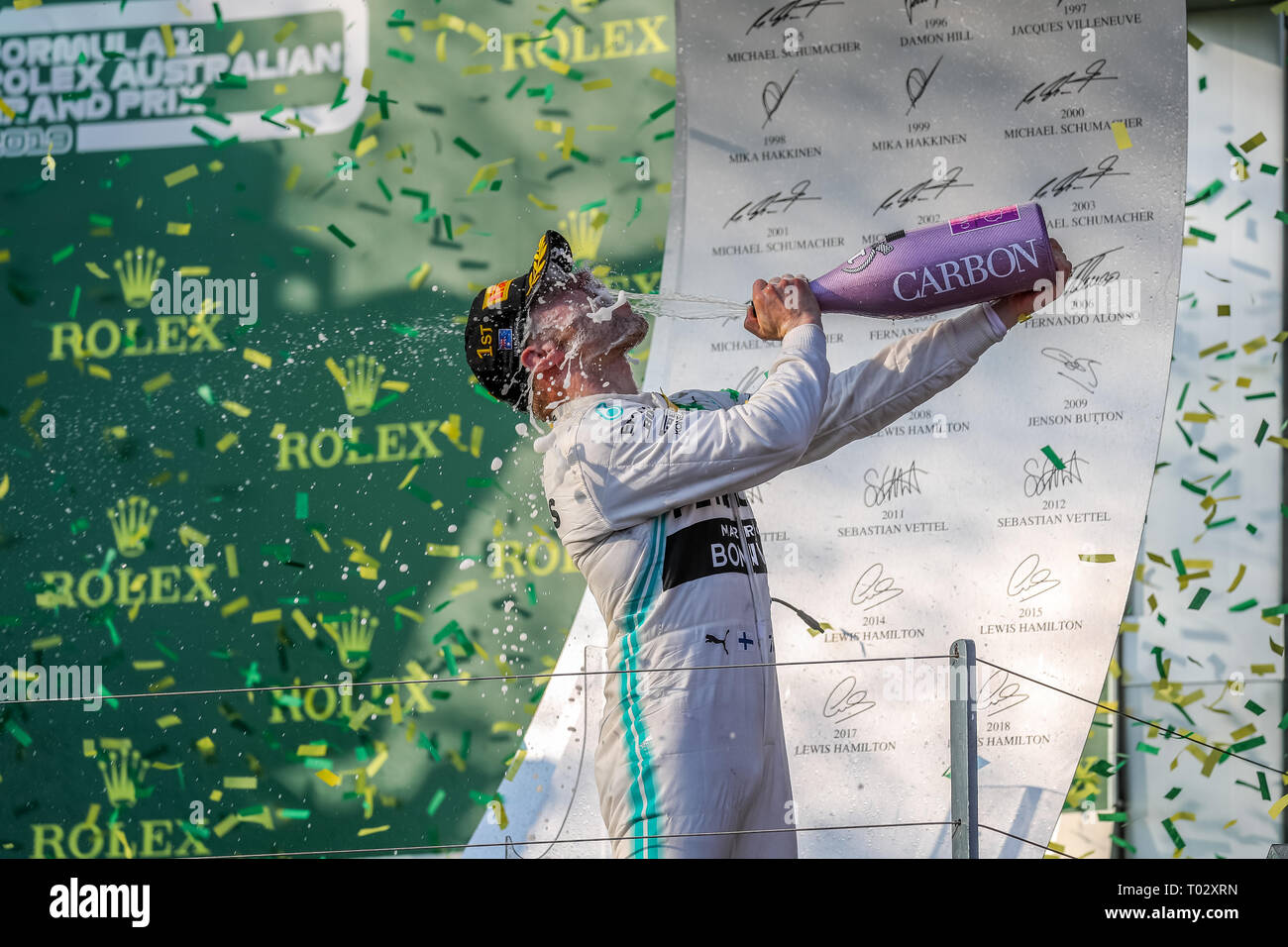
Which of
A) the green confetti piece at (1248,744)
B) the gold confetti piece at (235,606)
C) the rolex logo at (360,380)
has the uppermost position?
the rolex logo at (360,380)

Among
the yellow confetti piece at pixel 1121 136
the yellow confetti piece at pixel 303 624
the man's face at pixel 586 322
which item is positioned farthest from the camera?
the yellow confetti piece at pixel 303 624

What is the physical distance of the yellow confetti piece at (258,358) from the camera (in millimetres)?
4508

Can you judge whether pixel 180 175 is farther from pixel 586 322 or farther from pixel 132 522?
pixel 586 322

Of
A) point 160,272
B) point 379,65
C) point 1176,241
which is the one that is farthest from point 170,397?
point 1176,241

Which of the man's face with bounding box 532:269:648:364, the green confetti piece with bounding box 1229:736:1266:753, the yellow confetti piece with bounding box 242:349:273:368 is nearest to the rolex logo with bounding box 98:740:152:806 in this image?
the yellow confetti piece with bounding box 242:349:273:368

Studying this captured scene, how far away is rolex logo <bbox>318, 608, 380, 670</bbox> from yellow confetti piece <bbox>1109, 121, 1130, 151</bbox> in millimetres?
2305

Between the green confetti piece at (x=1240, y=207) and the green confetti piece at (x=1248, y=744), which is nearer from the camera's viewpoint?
the green confetti piece at (x=1248, y=744)

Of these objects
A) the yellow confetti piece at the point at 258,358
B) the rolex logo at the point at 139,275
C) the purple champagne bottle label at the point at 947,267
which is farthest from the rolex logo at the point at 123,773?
the purple champagne bottle label at the point at 947,267

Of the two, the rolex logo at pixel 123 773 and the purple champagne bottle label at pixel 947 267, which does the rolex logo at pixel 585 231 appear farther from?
the rolex logo at pixel 123 773

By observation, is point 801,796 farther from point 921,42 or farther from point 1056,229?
point 921,42

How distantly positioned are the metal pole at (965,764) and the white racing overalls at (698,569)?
29cm

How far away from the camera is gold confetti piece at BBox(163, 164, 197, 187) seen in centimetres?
460

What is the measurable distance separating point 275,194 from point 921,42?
1842mm

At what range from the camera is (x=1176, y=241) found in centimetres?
393
